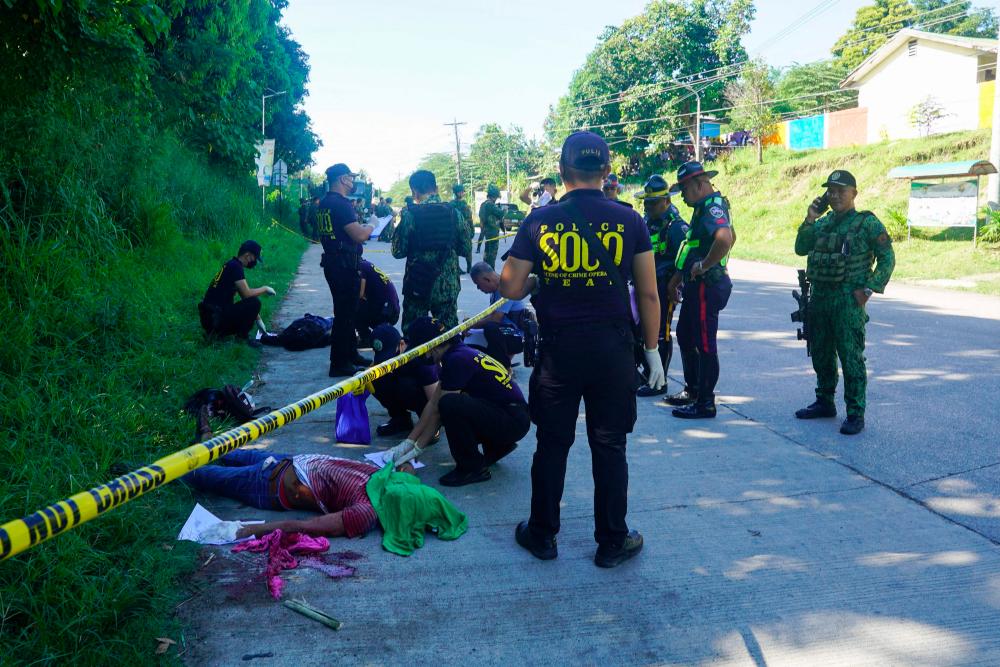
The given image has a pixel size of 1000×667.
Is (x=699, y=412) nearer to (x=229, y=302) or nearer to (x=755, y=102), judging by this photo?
(x=229, y=302)

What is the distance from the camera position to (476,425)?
15.1 feet

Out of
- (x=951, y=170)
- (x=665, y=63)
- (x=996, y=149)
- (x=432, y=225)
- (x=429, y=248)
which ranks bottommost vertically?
(x=429, y=248)

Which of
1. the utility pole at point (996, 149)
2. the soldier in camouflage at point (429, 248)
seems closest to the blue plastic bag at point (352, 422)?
the soldier in camouflage at point (429, 248)

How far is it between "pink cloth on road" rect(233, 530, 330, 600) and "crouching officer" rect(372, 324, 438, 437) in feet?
5.55

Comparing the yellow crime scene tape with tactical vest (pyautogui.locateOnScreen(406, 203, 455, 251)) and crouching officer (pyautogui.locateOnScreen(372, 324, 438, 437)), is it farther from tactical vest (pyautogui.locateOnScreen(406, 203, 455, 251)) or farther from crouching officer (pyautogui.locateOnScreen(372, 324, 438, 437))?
tactical vest (pyautogui.locateOnScreen(406, 203, 455, 251))

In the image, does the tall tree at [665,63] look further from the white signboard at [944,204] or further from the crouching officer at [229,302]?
the crouching officer at [229,302]

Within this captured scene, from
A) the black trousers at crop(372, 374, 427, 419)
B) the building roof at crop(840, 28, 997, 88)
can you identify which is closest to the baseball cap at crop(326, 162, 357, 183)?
the black trousers at crop(372, 374, 427, 419)

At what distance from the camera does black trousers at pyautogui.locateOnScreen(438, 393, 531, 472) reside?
4578mm

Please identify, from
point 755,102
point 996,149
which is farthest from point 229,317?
point 755,102

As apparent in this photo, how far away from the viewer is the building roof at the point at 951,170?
16.7m

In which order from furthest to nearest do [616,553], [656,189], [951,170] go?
[951,170] → [656,189] → [616,553]

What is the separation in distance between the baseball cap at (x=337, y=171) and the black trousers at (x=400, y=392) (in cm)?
251

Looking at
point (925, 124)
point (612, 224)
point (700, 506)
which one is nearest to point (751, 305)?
point (700, 506)

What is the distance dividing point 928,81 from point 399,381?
118 ft
